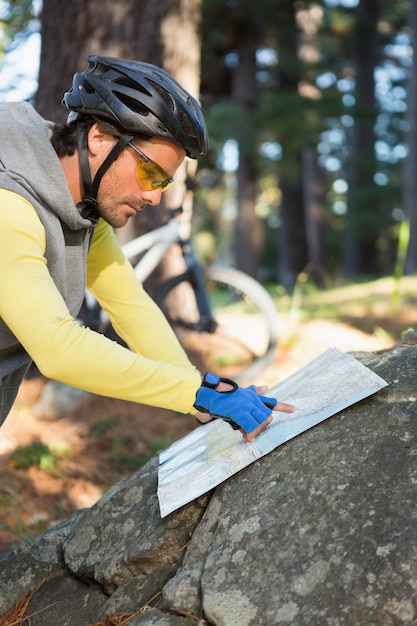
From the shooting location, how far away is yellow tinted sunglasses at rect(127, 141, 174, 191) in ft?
7.02

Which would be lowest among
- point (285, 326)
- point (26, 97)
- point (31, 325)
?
point (285, 326)

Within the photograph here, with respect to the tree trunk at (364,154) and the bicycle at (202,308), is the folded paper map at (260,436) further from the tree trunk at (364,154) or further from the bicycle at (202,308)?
the tree trunk at (364,154)

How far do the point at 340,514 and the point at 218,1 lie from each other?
436 inches

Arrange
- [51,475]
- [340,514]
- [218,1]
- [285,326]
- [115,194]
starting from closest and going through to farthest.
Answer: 1. [340,514]
2. [115,194]
3. [51,475]
4. [285,326]
5. [218,1]

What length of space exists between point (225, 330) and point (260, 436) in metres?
3.97

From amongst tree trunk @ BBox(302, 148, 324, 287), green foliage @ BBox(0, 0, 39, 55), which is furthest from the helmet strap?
tree trunk @ BBox(302, 148, 324, 287)

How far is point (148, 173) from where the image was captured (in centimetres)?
215

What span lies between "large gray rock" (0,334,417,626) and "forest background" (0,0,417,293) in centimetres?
356

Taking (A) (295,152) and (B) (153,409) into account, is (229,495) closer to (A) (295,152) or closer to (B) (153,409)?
(B) (153,409)

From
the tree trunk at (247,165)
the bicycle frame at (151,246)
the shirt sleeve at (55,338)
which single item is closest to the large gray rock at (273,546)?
the shirt sleeve at (55,338)

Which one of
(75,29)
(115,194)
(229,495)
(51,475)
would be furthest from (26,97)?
(229,495)

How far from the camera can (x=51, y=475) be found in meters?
4.03

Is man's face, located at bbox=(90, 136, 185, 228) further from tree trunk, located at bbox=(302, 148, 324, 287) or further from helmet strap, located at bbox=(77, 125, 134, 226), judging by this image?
tree trunk, located at bbox=(302, 148, 324, 287)

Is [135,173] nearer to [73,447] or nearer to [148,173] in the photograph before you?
[148,173]
